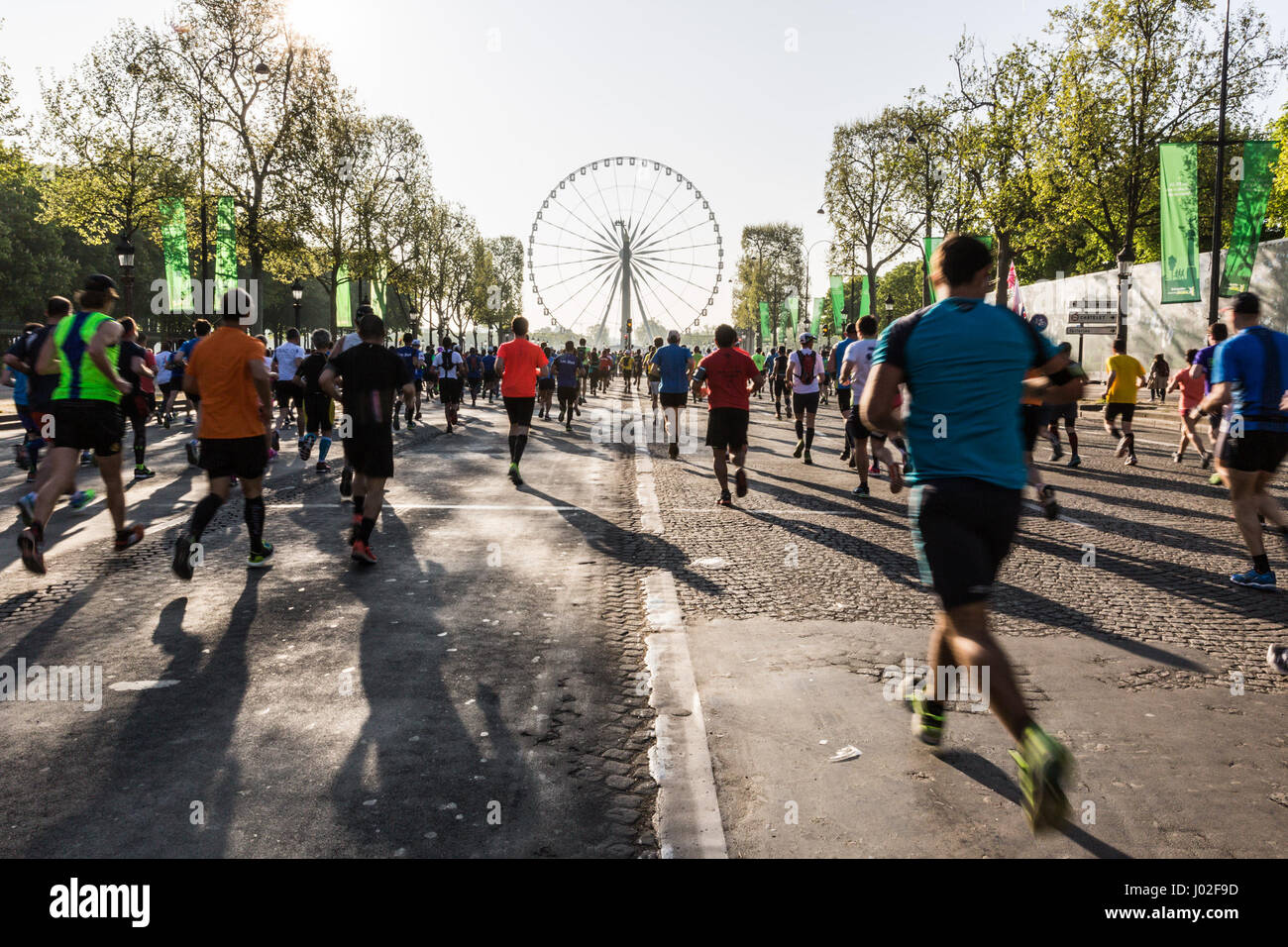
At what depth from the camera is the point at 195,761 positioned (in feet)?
11.4

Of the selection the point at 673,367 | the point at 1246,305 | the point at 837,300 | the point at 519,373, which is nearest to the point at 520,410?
the point at 519,373

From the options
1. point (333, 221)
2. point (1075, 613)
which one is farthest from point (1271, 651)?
point (333, 221)

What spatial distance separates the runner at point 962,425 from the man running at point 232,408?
189 inches

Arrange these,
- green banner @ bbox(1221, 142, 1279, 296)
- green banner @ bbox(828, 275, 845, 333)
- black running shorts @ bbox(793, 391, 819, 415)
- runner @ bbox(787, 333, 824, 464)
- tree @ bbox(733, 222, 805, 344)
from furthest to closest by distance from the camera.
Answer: tree @ bbox(733, 222, 805, 344) → green banner @ bbox(828, 275, 845, 333) → green banner @ bbox(1221, 142, 1279, 296) → black running shorts @ bbox(793, 391, 819, 415) → runner @ bbox(787, 333, 824, 464)

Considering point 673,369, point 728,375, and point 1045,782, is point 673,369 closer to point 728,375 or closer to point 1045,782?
point 728,375

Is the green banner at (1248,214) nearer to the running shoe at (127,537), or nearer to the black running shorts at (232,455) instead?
the black running shorts at (232,455)

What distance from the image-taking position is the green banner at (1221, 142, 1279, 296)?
72.4 ft

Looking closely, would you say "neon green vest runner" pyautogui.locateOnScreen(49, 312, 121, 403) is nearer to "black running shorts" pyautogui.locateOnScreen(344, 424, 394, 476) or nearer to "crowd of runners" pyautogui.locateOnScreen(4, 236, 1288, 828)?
"crowd of runners" pyautogui.locateOnScreen(4, 236, 1288, 828)

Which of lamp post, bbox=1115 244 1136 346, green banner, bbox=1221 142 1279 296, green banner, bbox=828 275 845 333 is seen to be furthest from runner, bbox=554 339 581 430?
green banner, bbox=828 275 845 333

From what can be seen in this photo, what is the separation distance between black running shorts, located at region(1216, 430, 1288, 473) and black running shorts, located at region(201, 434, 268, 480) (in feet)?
21.9

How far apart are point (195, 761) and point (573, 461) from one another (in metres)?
11.1

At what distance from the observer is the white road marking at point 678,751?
9.57ft

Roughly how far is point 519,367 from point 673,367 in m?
2.74

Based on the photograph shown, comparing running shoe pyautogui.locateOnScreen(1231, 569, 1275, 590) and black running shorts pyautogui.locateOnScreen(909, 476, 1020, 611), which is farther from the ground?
black running shorts pyautogui.locateOnScreen(909, 476, 1020, 611)
